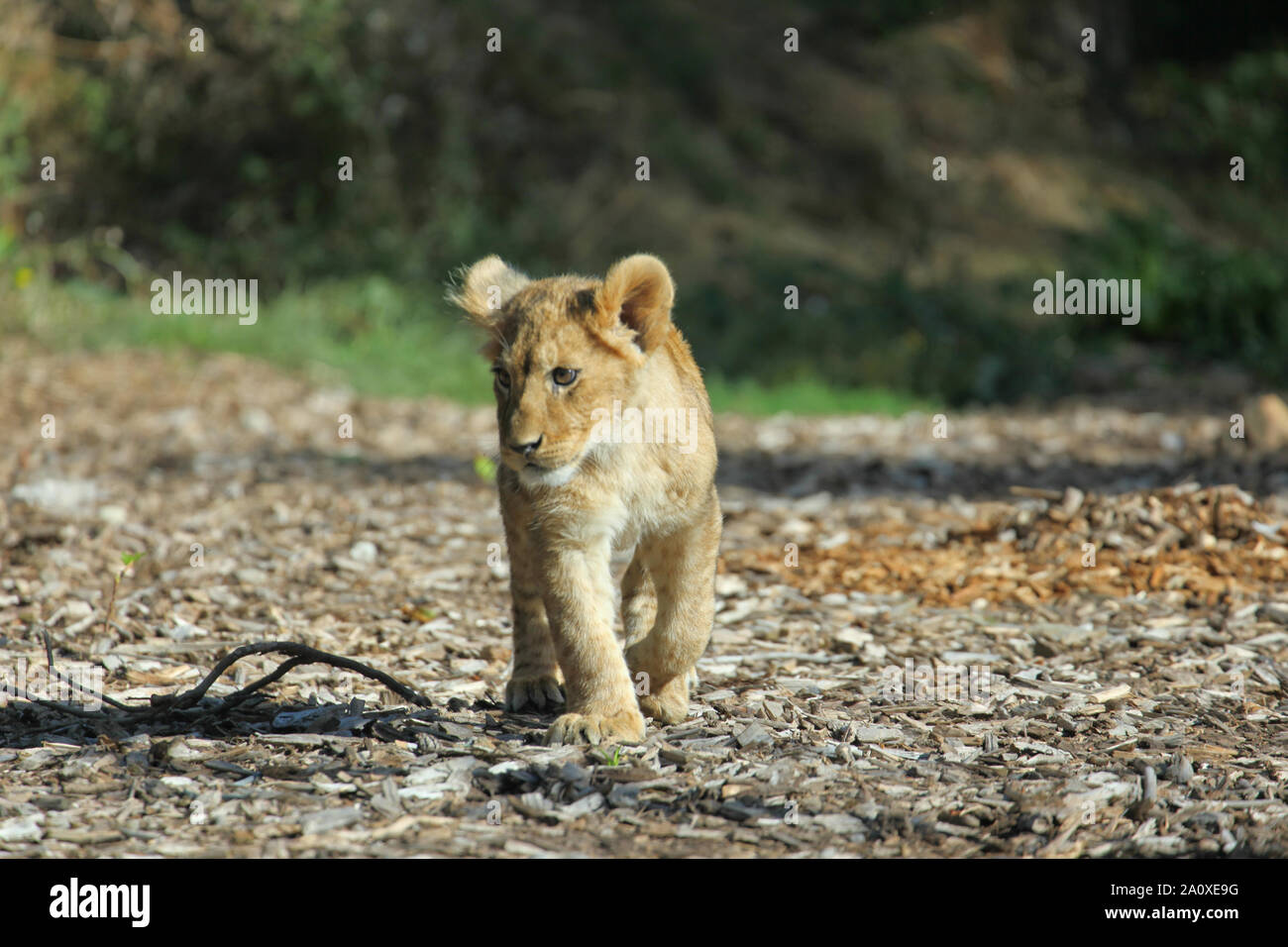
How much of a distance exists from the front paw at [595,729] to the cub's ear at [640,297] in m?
1.28

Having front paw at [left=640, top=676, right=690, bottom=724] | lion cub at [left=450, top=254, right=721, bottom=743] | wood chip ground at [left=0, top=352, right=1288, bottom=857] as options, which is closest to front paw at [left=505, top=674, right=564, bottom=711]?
lion cub at [left=450, top=254, right=721, bottom=743]

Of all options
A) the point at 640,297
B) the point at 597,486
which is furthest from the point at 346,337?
the point at 597,486

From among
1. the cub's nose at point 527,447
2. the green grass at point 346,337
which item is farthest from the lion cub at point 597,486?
the green grass at point 346,337

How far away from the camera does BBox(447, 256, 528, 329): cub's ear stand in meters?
4.76

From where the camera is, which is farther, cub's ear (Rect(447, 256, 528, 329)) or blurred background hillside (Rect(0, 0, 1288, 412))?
blurred background hillside (Rect(0, 0, 1288, 412))

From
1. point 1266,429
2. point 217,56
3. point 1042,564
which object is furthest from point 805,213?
Answer: point 1042,564

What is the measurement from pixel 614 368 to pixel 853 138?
675 inches

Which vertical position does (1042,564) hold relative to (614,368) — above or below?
below

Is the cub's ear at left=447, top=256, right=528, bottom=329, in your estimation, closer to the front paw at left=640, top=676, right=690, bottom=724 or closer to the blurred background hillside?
the front paw at left=640, top=676, right=690, bottom=724

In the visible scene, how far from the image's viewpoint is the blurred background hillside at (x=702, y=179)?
45.1 ft

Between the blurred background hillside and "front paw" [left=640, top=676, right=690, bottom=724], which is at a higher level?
the blurred background hillside

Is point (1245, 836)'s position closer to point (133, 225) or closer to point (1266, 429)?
point (1266, 429)

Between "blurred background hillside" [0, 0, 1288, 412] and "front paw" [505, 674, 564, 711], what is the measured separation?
7337 millimetres

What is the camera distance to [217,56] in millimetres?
14906
